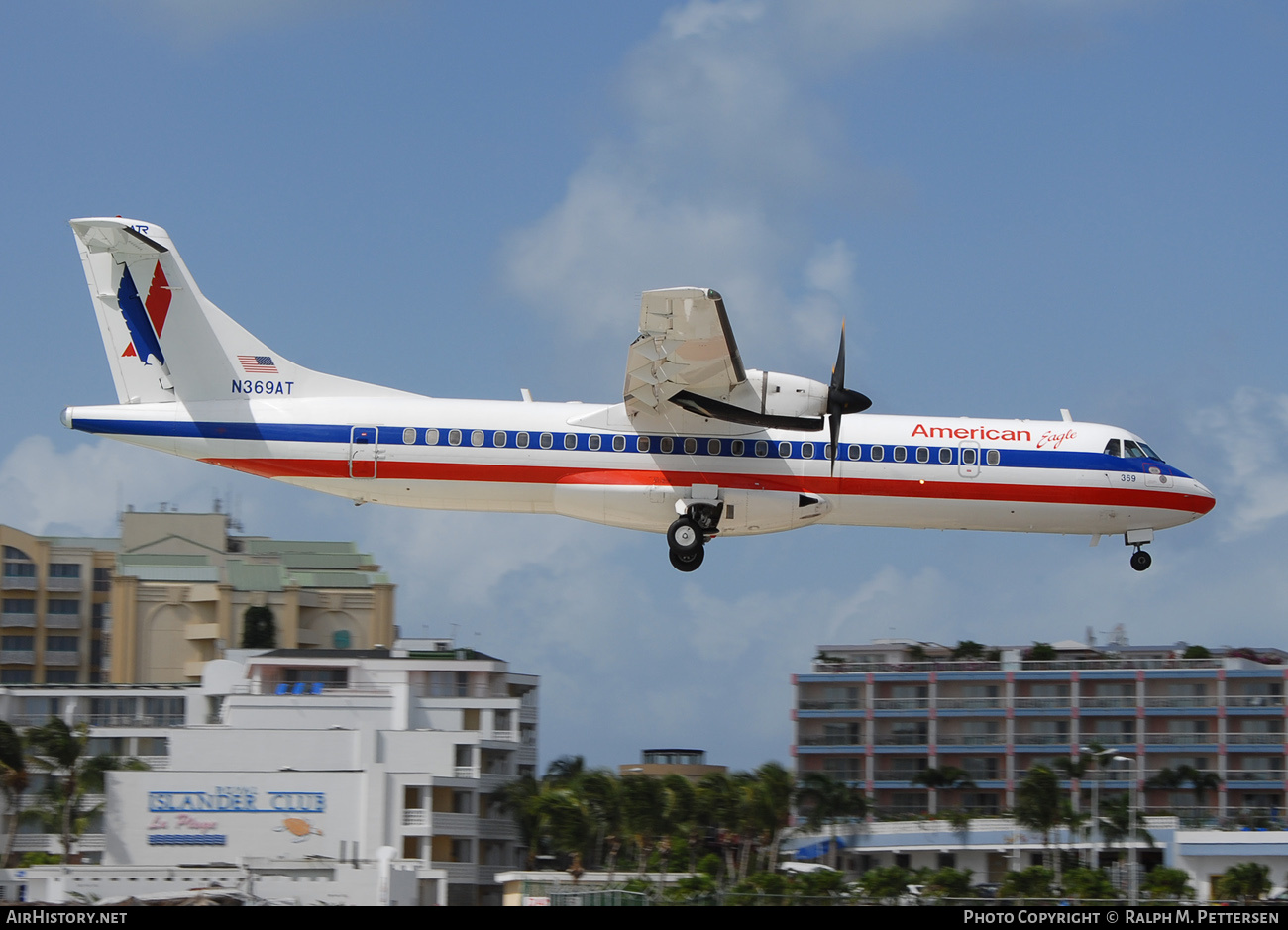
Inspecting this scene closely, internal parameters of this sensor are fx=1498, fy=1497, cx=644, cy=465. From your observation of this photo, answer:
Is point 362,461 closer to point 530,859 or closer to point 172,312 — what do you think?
point 172,312

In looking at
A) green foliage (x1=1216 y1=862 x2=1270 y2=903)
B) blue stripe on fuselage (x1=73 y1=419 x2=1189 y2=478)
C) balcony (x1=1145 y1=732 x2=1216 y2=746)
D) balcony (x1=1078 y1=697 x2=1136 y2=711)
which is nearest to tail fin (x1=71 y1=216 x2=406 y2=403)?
blue stripe on fuselage (x1=73 y1=419 x2=1189 y2=478)

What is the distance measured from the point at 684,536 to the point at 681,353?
10.5 feet

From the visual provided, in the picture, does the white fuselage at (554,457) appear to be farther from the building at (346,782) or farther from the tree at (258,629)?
the tree at (258,629)

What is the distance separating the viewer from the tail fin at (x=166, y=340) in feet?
82.1

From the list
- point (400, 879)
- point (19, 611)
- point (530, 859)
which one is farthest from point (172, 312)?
point (19, 611)

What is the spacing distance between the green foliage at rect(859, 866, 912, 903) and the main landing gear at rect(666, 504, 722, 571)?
46.0 ft

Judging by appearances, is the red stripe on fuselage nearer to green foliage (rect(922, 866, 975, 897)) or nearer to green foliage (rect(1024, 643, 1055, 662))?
green foliage (rect(922, 866, 975, 897))

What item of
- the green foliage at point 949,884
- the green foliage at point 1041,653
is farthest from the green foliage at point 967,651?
the green foliage at point 949,884

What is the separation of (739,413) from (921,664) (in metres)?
37.1

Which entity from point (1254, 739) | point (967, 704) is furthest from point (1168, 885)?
point (967, 704)

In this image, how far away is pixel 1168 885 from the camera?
3638cm

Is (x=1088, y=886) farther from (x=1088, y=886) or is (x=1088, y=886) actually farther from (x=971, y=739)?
(x=971, y=739)

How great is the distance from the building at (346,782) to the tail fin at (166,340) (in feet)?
40.6

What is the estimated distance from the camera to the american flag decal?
83.1 ft
